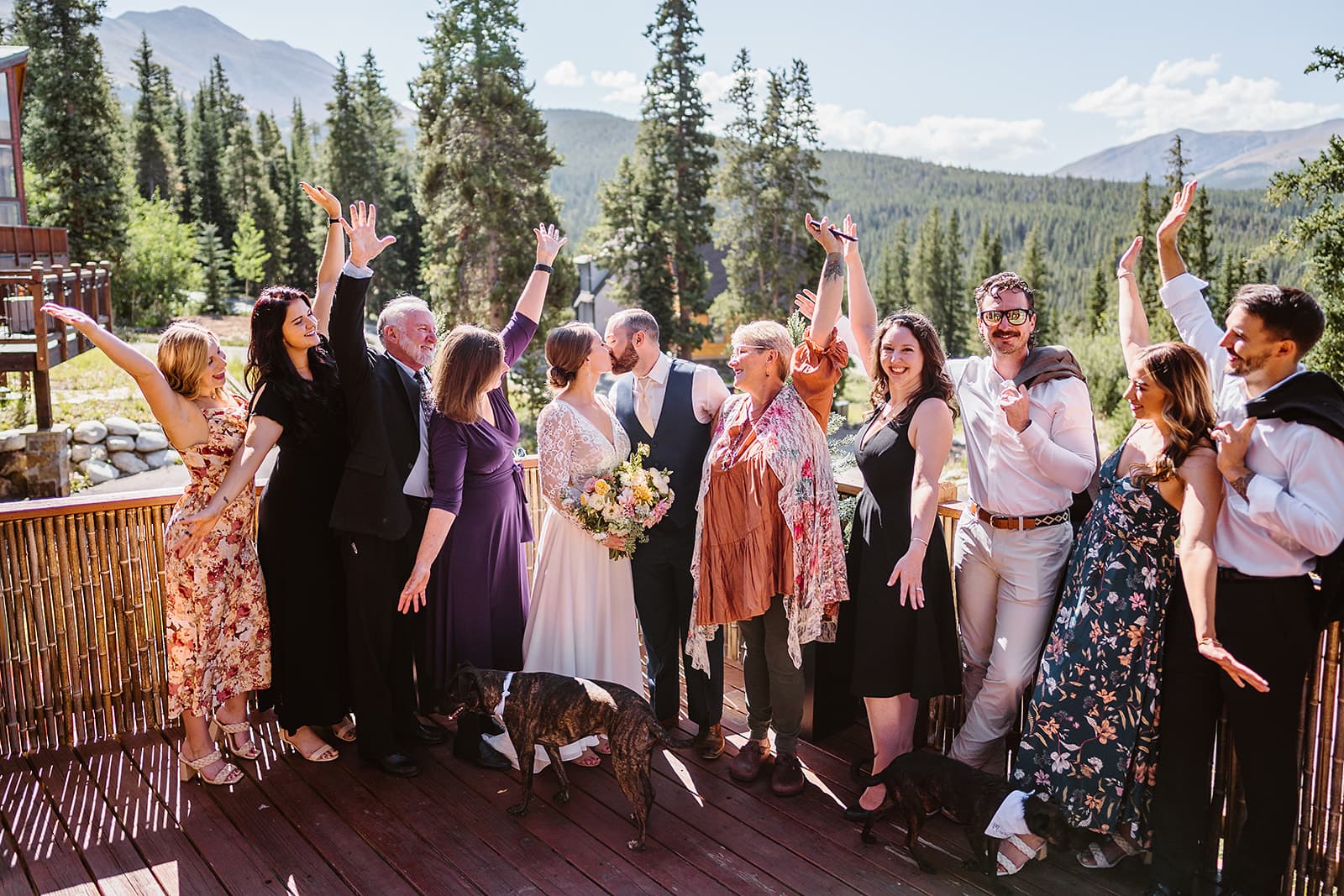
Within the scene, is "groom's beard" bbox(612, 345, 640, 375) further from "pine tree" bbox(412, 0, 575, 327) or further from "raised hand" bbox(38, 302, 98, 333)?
"pine tree" bbox(412, 0, 575, 327)

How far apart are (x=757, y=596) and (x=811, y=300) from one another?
1.41 metres

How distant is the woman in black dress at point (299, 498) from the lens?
10.3 feet

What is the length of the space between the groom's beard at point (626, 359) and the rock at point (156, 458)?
12.0 m

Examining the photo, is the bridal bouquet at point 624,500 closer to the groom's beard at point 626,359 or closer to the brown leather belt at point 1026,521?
the groom's beard at point 626,359

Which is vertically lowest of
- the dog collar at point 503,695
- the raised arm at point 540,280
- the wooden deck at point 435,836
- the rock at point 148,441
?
the rock at point 148,441

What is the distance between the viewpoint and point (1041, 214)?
12056 centimetres

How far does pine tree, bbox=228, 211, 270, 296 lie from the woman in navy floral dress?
134 ft

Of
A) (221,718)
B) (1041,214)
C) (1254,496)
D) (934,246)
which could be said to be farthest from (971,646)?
(1041,214)

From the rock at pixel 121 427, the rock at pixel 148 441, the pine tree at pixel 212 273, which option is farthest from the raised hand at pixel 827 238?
the pine tree at pixel 212 273

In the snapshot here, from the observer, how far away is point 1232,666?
2.40 m

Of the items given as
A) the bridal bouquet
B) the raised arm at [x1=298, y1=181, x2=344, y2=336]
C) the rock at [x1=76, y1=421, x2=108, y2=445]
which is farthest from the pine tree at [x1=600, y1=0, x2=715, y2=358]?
the bridal bouquet

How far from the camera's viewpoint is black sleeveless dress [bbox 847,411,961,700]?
9.96 feet

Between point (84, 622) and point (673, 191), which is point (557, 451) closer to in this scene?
point (84, 622)

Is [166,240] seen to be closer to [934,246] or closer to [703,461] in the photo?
[703,461]
